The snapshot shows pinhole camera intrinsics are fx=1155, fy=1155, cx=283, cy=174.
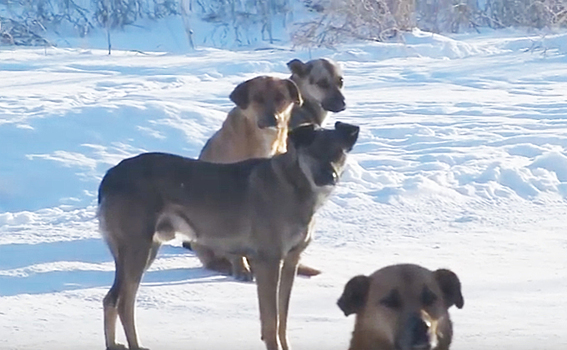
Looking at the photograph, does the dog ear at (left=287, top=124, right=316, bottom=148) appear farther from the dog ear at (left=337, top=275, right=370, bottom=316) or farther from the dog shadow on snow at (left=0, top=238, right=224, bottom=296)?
the dog ear at (left=337, top=275, right=370, bottom=316)

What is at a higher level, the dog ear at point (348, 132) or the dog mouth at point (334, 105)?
the dog ear at point (348, 132)

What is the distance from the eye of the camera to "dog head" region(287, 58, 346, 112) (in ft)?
33.4

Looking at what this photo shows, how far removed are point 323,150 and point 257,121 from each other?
217 centimetres

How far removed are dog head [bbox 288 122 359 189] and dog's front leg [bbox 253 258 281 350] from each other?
1.91 ft

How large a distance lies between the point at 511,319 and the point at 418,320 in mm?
2826

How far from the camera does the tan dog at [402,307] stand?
4.73 metres

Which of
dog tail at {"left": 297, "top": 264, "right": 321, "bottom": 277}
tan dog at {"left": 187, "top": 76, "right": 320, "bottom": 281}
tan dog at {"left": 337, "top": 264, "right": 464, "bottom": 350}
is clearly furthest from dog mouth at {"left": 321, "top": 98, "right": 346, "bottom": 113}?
tan dog at {"left": 337, "top": 264, "right": 464, "bottom": 350}

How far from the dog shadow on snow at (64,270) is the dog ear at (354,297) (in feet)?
11.7

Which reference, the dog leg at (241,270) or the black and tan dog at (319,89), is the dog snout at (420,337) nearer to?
the dog leg at (241,270)

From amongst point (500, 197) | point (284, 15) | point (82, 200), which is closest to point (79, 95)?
point (82, 200)

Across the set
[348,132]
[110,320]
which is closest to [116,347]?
[110,320]

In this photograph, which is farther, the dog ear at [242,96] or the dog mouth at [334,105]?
the dog mouth at [334,105]

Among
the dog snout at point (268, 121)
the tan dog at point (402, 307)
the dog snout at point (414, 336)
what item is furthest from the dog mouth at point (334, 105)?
the dog snout at point (414, 336)

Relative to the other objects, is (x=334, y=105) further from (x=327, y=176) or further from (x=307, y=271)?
(x=327, y=176)
